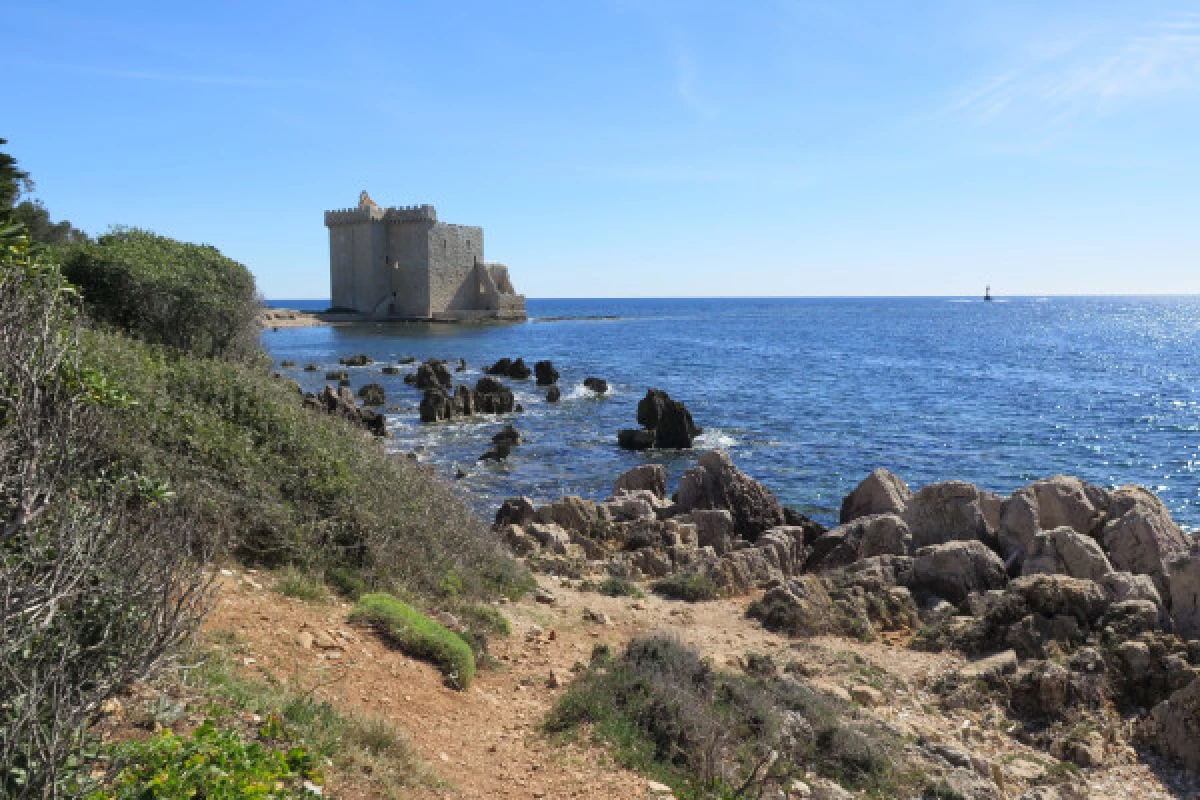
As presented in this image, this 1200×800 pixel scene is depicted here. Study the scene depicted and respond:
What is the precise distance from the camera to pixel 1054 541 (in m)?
12.8

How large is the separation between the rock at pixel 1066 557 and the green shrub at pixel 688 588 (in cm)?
456

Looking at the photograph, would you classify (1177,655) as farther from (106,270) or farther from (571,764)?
(106,270)

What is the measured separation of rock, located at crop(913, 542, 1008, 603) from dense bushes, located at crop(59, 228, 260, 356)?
11.4m

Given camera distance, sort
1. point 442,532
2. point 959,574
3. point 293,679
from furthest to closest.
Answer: point 959,574
point 442,532
point 293,679

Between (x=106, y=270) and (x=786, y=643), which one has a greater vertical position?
(x=106, y=270)

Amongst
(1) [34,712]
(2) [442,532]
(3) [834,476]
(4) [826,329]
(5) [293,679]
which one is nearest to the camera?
(1) [34,712]

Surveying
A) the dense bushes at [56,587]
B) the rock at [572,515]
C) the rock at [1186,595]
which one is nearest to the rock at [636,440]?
the rock at [572,515]

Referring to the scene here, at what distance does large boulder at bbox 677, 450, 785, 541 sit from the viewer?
17.3 meters

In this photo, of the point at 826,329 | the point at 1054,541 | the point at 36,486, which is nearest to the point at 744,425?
the point at 1054,541

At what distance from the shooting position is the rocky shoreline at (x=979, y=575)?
29.7 feet

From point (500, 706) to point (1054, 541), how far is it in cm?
947

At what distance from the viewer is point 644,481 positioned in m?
19.8

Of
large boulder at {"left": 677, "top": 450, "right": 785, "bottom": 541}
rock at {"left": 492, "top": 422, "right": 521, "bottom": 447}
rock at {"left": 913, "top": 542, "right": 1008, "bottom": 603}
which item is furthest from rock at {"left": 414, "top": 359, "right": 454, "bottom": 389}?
rock at {"left": 913, "top": 542, "right": 1008, "bottom": 603}

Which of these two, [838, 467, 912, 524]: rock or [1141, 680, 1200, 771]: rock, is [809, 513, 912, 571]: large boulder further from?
[1141, 680, 1200, 771]: rock
